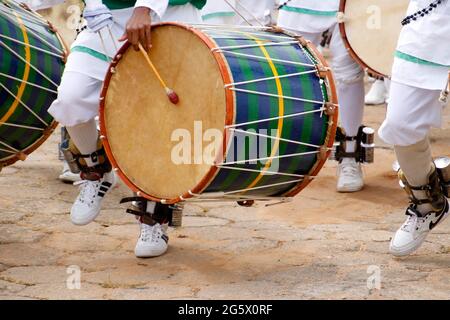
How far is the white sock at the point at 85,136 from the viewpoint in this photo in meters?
4.58

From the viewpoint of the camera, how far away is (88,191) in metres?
4.69

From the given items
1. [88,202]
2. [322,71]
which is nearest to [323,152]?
[322,71]

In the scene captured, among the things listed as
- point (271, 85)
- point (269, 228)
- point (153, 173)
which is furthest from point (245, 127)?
point (269, 228)

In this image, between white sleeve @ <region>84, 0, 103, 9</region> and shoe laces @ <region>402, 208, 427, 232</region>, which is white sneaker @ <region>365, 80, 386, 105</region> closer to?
shoe laces @ <region>402, 208, 427, 232</region>

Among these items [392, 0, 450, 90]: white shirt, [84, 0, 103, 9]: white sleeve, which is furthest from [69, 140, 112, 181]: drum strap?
[392, 0, 450, 90]: white shirt

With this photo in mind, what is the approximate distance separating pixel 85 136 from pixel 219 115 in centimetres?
95

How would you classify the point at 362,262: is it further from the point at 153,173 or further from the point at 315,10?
the point at 315,10

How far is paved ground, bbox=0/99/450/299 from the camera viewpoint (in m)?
→ 3.96

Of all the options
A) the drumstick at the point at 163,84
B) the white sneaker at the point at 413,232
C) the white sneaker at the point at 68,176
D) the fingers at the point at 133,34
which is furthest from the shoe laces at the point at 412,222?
the white sneaker at the point at 68,176

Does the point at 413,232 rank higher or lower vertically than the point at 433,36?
lower

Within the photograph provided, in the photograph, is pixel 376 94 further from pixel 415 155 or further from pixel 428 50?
pixel 428 50

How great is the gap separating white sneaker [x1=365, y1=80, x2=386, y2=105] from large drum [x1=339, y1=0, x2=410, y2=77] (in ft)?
9.07

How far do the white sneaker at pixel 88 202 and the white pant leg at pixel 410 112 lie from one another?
4.38 ft

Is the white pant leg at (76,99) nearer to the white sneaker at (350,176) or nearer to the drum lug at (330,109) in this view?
the drum lug at (330,109)
